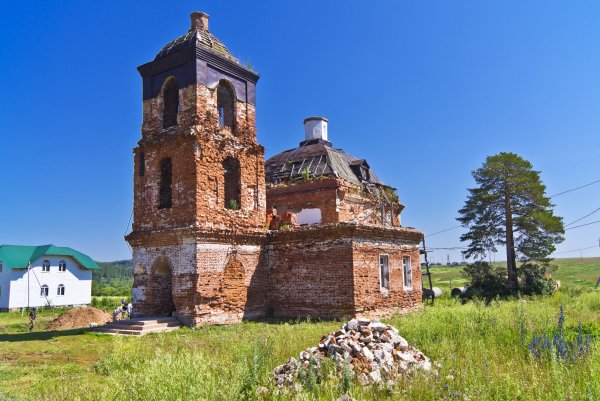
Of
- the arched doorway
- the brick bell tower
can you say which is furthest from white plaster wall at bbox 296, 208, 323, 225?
the arched doorway

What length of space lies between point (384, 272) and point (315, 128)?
409 inches

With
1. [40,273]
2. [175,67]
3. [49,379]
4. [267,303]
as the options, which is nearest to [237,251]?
[267,303]

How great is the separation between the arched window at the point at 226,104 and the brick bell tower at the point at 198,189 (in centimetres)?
4

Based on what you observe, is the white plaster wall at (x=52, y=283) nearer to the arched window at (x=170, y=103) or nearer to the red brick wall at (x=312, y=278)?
the arched window at (x=170, y=103)

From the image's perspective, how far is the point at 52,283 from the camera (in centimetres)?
3888

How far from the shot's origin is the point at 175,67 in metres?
16.2

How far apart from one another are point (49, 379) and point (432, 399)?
275 inches

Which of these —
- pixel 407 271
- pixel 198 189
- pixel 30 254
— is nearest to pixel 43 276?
pixel 30 254

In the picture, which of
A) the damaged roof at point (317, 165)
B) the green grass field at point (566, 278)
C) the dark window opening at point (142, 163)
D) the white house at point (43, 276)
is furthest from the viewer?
the green grass field at point (566, 278)

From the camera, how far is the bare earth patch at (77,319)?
2212 centimetres

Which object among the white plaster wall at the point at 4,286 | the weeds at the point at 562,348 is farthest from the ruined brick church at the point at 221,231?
the white plaster wall at the point at 4,286

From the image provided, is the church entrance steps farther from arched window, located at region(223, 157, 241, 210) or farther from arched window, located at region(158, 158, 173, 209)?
arched window, located at region(223, 157, 241, 210)

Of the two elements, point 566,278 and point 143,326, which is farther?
point 566,278

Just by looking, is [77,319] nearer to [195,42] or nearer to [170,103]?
[170,103]
